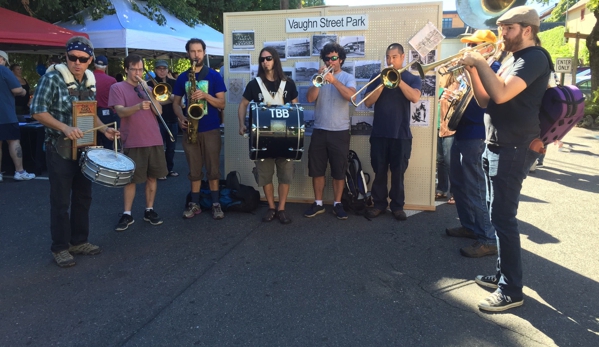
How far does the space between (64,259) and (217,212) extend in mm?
1827

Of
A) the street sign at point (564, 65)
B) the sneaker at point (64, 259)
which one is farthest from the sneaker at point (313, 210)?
the street sign at point (564, 65)

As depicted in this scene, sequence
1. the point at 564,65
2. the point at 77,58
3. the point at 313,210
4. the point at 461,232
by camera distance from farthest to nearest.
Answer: the point at 564,65 → the point at 313,210 → the point at 461,232 → the point at 77,58

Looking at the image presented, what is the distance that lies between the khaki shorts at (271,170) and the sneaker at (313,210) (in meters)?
0.51

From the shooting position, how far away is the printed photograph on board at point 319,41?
579 cm

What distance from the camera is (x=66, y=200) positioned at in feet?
13.4

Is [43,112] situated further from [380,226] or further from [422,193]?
[422,193]

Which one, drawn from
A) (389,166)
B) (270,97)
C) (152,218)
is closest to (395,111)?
(389,166)

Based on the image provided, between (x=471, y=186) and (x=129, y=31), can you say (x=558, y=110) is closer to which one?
(x=471, y=186)

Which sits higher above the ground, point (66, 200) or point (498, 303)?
point (66, 200)

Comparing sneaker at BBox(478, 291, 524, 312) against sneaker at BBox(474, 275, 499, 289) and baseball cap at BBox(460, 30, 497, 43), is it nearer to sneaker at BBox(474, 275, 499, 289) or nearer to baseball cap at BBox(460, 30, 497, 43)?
sneaker at BBox(474, 275, 499, 289)

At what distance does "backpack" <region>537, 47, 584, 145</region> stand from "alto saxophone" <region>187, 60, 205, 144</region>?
3472mm

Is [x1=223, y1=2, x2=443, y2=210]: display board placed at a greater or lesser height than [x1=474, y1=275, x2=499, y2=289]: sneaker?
greater

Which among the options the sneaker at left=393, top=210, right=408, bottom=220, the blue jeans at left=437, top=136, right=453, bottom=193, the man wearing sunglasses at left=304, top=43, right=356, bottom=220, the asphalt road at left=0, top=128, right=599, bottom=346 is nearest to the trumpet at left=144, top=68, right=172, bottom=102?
the asphalt road at left=0, top=128, right=599, bottom=346

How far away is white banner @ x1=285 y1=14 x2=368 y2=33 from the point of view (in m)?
5.69
